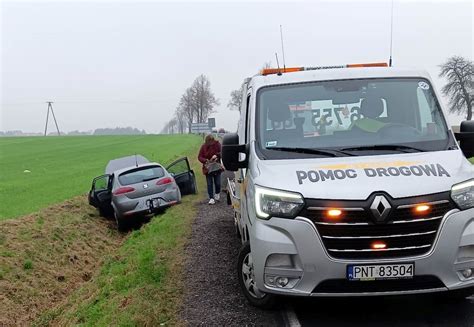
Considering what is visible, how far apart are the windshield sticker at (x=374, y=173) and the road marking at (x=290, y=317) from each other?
140 centimetres

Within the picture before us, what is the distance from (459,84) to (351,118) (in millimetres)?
64685

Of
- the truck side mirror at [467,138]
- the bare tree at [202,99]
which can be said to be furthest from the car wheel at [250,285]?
the bare tree at [202,99]

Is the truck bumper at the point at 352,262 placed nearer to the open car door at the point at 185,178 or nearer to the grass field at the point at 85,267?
the grass field at the point at 85,267

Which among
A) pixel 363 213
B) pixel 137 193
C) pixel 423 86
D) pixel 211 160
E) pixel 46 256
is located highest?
pixel 423 86

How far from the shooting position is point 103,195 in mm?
14281

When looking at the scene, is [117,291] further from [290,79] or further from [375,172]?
[375,172]

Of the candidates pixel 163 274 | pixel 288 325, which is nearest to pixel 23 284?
pixel 163 274

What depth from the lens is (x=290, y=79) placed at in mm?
5496

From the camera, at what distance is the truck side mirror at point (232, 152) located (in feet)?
16.6

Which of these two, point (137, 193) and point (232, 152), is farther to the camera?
point (137, 193)

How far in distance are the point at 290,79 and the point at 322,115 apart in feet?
2.05

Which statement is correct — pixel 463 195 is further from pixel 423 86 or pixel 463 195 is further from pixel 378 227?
pixel 423 86

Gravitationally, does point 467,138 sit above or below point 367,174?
above

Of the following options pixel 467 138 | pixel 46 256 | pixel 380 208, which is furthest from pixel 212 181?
pixel 380 208
